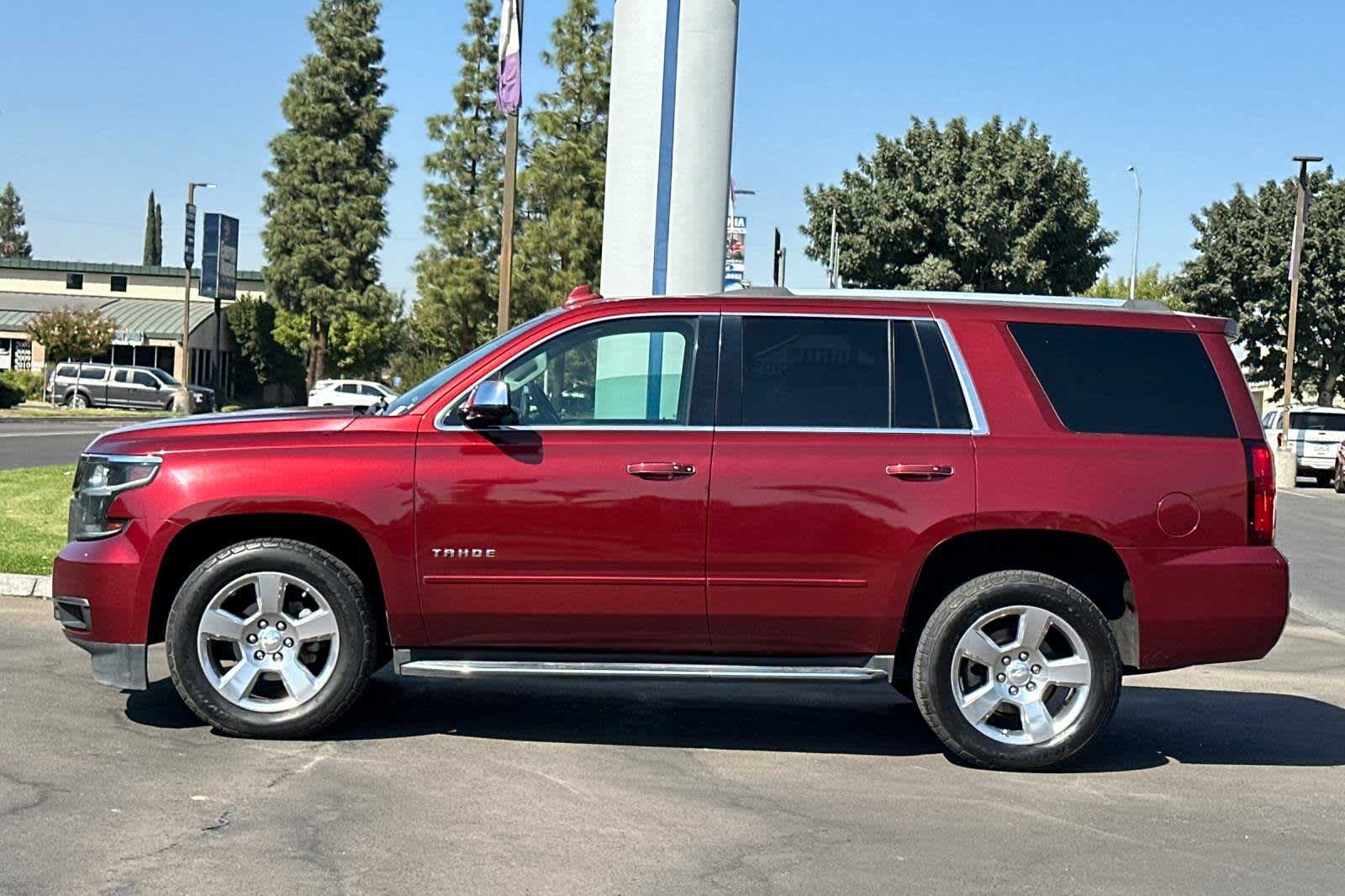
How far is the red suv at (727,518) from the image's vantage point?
21.4 feet

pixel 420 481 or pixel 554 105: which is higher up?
pixel 554 105

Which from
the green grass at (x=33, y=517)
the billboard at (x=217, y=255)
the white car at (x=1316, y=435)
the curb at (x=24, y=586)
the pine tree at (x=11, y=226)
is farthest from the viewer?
the pine tree at (x=11, y=226)

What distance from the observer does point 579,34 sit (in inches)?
2181

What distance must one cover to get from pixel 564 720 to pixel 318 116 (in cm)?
6387

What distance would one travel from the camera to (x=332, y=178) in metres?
68.1

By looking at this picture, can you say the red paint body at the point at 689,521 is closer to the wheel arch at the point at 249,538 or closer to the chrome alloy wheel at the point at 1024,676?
the wheel arch at the point at 249,538

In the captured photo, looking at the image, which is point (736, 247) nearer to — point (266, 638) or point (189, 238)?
→ point (189, 238)

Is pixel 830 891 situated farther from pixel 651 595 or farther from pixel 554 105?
pixel 554 105

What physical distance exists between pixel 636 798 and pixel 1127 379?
2.73m

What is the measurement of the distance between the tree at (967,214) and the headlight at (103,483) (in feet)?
149

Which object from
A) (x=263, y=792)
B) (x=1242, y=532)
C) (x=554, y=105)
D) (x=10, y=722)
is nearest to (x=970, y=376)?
(x=1242, y=532)

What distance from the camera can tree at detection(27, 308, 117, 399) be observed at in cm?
6184

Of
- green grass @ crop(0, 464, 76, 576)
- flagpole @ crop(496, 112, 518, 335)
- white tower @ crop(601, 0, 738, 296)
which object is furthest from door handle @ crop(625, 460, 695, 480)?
flagpole @ crop(496, 112, 518, 335)

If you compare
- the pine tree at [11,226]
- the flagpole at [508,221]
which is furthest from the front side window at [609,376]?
the pine tree at [11,226]
